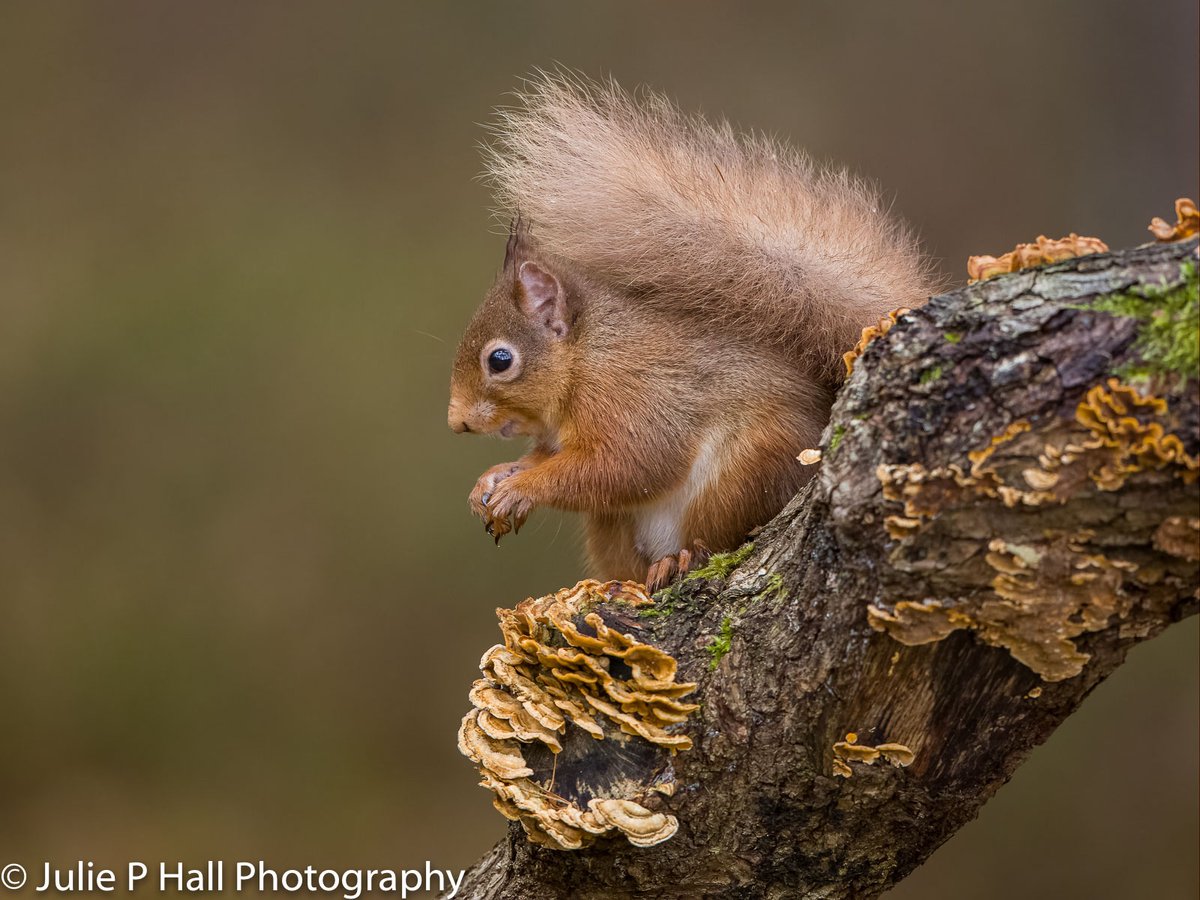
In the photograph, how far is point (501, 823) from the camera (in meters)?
4.01

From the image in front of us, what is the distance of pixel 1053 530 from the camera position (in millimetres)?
1216

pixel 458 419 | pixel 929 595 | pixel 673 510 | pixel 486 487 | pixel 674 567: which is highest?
pixel 458 419

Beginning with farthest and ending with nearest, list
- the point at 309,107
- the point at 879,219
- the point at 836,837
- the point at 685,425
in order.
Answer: the point at 309,107 < the point at 879,219 < the point at 685,425 < the point at 836,837

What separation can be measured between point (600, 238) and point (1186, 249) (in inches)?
44.4

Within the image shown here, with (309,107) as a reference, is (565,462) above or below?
below

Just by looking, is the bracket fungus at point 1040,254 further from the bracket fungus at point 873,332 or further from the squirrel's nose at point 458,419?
the squirrel's nose at point 458,419

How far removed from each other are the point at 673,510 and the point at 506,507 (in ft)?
1.01

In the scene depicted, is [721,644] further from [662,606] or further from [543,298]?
[543,298]

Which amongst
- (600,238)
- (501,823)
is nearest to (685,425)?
(600,238)

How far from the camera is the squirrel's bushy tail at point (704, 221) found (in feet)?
6.70

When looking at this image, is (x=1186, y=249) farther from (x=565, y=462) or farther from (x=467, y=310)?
(x=467, y=310)

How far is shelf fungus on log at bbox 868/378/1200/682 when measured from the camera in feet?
3.77

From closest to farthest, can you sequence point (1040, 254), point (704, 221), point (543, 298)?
point (1040, 254) → point (704, 221) → point (543, 298)

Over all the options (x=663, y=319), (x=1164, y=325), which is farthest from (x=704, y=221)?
(x=1164, y=325)
